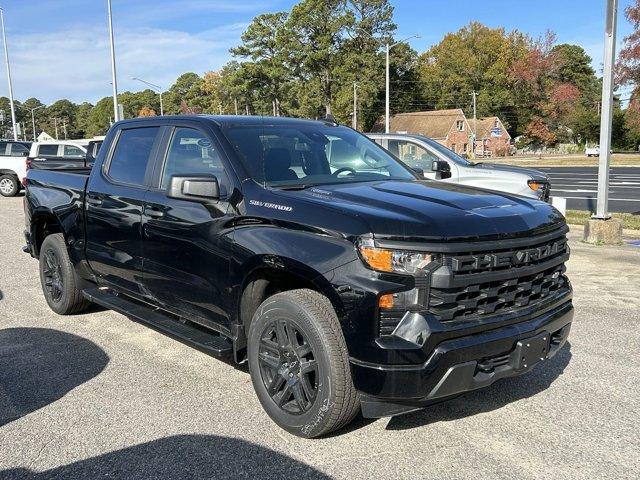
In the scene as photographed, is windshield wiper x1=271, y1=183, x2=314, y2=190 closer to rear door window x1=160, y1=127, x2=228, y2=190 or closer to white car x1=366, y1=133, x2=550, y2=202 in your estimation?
rear door window x1=160, y1=127, x2=228, y2=190

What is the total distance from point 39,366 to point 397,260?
320 centimetres

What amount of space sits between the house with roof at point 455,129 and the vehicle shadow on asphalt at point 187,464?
258 ft

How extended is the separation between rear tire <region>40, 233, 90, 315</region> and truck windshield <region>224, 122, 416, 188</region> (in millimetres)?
2663

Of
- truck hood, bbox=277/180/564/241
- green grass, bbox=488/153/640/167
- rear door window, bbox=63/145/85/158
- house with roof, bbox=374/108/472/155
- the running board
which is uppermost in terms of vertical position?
house with roof, bbox=374/108/472/155

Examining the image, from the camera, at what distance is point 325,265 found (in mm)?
3275

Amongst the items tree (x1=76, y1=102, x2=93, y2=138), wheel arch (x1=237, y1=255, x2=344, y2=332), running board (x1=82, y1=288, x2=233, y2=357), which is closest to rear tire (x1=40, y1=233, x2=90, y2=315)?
running board (x1=82, y1=288, x2=233, y2=357)

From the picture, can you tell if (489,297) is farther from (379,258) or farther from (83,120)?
(83,120)

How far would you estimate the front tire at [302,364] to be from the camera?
3261mm

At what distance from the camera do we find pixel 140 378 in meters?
4.52

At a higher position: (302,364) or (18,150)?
(18,150)

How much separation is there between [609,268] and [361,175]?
527cm

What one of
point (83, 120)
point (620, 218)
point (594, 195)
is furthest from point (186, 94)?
point (620, 218)

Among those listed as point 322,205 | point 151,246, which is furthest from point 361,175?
point 151,246

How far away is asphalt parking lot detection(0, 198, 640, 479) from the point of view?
10.7ft
